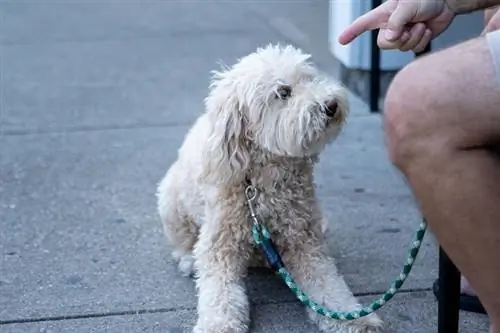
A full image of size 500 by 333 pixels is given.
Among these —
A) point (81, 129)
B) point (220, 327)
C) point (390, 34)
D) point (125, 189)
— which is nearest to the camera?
point (390, 34)

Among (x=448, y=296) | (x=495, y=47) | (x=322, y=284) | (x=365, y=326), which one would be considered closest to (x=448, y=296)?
(x=448, y=296)

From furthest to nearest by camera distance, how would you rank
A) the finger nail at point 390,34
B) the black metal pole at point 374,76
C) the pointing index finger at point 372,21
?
the black metal pole at point 374,76 → the pointing index finger at point 372,21 → the finger nail at point 390,34

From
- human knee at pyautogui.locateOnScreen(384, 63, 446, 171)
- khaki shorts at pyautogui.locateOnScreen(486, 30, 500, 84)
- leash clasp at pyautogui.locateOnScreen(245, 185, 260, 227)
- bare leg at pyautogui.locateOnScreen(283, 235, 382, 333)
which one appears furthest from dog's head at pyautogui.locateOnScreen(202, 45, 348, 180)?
khaki shorts at pyautogui.locateOnScreen(486, 30, 500, 84)

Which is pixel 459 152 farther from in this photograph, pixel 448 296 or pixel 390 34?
pixel 448 296

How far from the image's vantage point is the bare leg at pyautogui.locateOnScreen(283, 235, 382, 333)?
3430 millimetres

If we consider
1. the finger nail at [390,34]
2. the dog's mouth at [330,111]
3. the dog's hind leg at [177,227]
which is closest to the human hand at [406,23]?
the finger nail at [390,34]

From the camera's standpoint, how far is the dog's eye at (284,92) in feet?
11.5

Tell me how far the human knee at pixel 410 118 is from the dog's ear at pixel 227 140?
3.83 ft

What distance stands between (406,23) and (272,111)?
753 mm

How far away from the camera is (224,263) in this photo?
3637 millimetres

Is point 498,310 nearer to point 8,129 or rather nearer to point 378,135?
point 378,135

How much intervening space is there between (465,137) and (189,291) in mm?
1877

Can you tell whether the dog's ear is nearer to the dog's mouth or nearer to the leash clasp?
the leash clasp

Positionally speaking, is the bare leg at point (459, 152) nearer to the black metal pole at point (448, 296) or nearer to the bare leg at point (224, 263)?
the black metal pole at point (448, 296)
